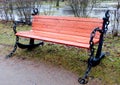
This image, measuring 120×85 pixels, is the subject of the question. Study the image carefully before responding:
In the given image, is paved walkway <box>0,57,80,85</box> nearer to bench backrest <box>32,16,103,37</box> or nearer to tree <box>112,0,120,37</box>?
bench backrest <box>32,16,103,37</box>

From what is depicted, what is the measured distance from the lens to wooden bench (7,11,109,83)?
4.01m

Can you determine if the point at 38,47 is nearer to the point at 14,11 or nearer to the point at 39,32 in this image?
the point at 39,32

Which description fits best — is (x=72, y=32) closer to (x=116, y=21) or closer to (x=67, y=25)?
(x=67, y=25)

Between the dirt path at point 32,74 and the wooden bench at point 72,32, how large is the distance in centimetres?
31

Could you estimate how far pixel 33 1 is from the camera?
786 centimetres

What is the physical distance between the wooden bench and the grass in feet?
0.57

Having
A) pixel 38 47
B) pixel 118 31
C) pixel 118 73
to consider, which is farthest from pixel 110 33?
pixel 118 73

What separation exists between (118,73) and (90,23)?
1.07 m

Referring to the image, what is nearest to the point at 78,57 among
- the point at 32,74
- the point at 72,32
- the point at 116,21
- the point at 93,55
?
the point at 72,32

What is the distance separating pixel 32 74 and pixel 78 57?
1.09 meters

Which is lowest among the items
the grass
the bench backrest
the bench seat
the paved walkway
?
the paved walkway

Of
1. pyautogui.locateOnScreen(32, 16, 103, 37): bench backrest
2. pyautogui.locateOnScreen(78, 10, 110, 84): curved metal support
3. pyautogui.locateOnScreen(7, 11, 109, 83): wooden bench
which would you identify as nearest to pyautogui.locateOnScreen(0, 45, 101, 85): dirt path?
pyautogui.locateOnScreen(78, 10, 110, 84): curved metal support

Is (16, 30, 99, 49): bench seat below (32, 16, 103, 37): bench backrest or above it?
below

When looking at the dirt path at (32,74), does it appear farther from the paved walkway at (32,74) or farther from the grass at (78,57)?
the grass at (78,57)
